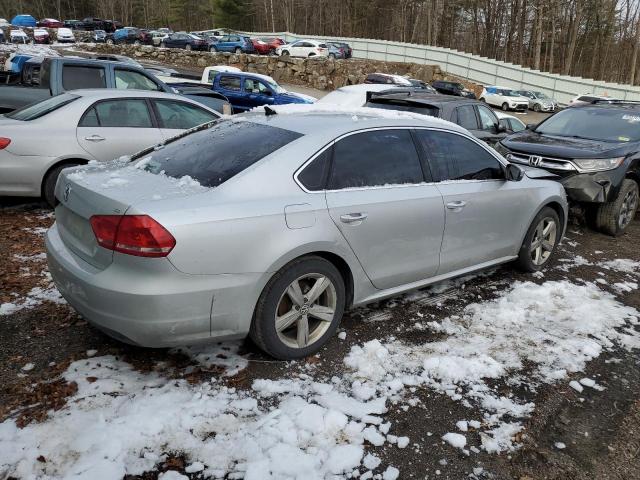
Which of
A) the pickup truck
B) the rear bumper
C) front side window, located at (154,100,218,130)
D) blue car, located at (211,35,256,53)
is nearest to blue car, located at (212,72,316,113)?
the pickup truck

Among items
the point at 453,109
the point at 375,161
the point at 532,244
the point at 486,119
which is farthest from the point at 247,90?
the point at 375,161

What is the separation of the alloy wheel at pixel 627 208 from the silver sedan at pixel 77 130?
5953 mm

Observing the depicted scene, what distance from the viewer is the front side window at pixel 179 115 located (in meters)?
7.02

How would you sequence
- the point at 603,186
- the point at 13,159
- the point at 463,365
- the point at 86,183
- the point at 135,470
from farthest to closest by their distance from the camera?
1. the point at 603,186
2. the point at 13,159
3. the point at 463,365
4. the point at 86,183
5. the point at 135,470

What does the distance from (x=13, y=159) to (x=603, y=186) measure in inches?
278

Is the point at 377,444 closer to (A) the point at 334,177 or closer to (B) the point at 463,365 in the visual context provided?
(B) the point at 463,365

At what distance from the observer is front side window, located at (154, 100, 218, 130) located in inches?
276

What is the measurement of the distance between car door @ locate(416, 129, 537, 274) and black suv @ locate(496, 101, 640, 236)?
7.40 feet

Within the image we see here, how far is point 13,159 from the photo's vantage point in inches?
224

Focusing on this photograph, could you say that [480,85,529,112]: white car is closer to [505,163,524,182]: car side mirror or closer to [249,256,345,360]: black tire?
[505,163,524,182]: car side mirror

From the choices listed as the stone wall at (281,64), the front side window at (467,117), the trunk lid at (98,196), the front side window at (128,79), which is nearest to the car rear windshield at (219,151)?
the trunk lid at (98,196)

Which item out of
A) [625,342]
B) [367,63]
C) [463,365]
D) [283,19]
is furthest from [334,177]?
[283,19]

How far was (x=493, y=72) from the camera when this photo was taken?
4159 cm

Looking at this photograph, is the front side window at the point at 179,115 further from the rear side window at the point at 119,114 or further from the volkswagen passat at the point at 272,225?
the volkswagen passat at the point at 272,225
